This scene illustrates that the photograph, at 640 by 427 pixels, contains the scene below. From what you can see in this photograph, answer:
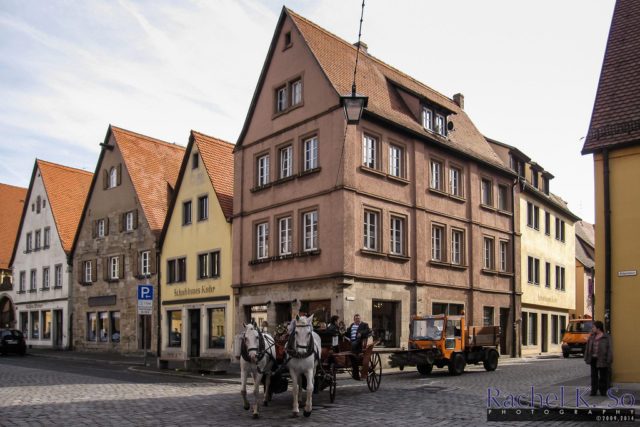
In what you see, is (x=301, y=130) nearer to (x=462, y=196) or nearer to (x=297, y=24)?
(x=297, y=24)

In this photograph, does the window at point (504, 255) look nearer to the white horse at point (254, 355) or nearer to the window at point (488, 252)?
the window at point (488, 252)

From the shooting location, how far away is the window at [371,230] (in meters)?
26.1

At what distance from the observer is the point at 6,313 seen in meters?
52.7

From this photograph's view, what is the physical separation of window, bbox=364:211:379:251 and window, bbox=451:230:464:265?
18.3 ft

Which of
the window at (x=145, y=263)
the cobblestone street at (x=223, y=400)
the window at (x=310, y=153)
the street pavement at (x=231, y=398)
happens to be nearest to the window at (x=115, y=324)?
the window at (x=145, y=263)

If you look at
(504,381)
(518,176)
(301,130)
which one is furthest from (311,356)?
(518,176)

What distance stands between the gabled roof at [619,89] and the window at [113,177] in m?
28.8

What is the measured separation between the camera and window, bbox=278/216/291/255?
27747mm

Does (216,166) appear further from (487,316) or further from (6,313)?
(6,313)

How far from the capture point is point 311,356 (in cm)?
1293

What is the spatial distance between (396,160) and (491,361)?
8.90m

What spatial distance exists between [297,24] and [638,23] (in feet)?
44.2

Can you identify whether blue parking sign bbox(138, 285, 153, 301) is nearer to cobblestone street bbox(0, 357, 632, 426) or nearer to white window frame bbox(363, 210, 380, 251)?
cobblestone street bbox(0, 357, 632, 426)

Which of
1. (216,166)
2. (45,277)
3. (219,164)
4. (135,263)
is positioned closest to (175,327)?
(135,263)
